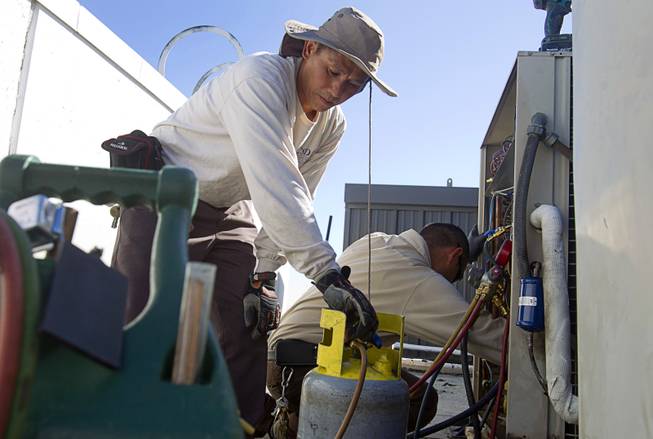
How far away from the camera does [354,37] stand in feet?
6.72

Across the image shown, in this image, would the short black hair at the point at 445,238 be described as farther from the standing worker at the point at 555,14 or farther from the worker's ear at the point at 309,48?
the worker's ear at the point at 309,48

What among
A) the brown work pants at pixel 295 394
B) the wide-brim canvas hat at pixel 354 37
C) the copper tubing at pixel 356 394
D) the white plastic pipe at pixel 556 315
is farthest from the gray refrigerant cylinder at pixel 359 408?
the wide-brim canvas hat at pixel 354 37

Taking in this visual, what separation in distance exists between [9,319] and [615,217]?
1.02 m

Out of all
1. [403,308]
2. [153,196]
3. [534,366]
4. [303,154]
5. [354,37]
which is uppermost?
[354,37]

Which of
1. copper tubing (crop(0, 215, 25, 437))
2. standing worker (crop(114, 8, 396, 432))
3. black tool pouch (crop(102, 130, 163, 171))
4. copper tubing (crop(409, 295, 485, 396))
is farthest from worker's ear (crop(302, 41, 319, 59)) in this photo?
copper tubing (crop(0, 215, 25, 437))

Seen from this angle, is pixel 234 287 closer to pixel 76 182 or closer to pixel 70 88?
pixel 70 88

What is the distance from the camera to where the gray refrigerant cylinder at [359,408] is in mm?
1849

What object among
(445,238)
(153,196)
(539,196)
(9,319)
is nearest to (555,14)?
(539,196)

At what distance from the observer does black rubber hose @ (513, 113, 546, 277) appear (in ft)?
6.93

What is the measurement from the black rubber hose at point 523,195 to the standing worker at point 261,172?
53cm

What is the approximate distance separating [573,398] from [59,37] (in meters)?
2.18

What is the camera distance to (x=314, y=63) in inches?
83.7

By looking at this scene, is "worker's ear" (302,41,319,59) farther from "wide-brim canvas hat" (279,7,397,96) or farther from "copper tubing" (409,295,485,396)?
"copper tubing" (409,295,485,396)

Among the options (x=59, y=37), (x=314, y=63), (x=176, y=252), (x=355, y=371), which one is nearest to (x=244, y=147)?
(x=314, y=63)
